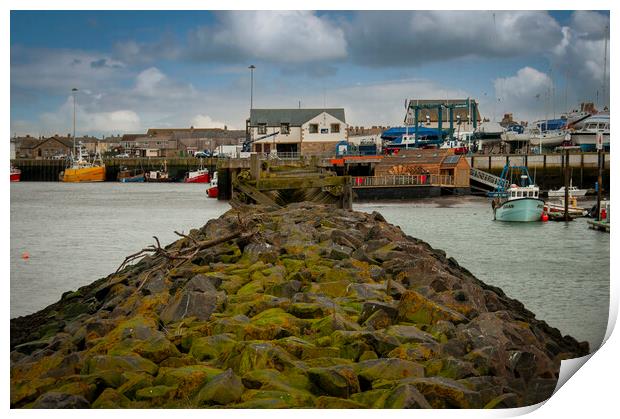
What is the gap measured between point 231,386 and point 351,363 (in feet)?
2.09

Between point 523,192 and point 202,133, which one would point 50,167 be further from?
point 523,192

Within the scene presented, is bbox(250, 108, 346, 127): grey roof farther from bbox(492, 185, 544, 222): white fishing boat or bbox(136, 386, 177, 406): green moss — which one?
bbox(492, 185, 544, 222): white fishing boat

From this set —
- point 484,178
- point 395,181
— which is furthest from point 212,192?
point 484,178

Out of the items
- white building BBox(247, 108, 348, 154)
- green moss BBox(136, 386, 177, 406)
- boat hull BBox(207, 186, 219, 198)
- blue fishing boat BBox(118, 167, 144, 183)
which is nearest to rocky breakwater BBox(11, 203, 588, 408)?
green moss BBox(136, 386, 177, 406)

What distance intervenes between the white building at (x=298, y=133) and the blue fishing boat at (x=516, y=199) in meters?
7.43

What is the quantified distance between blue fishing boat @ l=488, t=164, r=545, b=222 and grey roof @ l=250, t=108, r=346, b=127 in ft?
28.4

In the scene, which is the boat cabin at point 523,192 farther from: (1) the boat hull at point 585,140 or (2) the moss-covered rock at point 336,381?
(2) the moss-covered rock at point 336,381

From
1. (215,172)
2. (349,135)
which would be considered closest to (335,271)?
(349,135)

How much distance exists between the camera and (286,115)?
8781mm

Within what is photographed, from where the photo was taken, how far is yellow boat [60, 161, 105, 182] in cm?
985

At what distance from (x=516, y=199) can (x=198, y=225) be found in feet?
26.3

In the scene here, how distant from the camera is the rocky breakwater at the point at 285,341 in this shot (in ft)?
13.3
